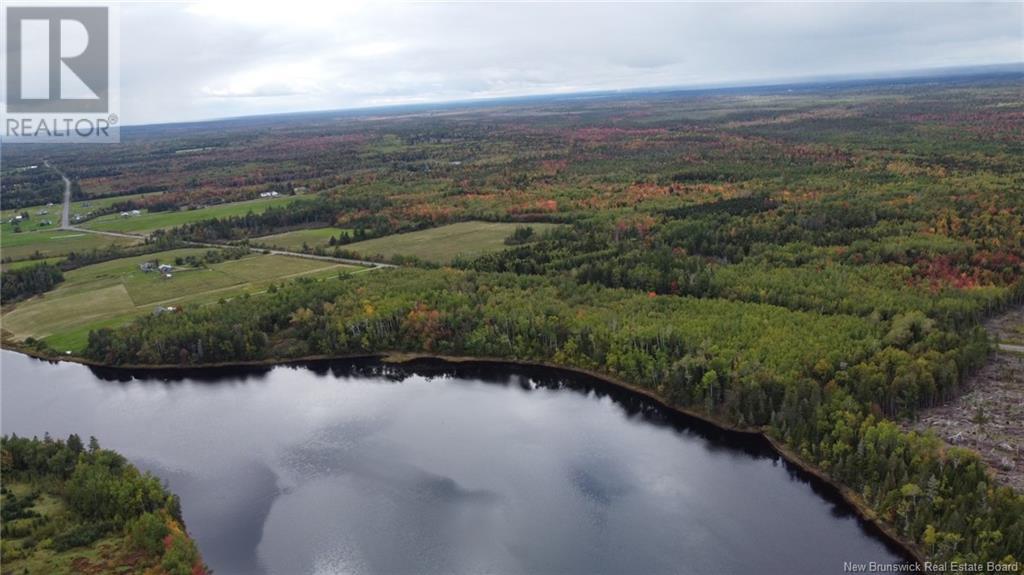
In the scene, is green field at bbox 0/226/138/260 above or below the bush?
above

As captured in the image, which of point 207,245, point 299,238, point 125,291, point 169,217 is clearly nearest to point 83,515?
point 125,291

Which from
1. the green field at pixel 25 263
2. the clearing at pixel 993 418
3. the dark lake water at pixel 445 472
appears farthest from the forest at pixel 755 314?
the green field at pixel 25 263

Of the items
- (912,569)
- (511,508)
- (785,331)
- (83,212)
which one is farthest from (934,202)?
(83,212)

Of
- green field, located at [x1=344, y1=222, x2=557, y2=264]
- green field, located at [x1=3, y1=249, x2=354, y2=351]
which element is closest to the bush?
green field, located at [x1=3, y1=249, x2=354, y2=351]

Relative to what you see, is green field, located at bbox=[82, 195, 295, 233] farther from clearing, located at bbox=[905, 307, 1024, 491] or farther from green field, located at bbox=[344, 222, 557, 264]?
clearing, located at bbox=[905, 307, 1024, 491]

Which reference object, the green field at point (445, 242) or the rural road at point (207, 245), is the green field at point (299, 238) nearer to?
the rural road at point (207, 245)

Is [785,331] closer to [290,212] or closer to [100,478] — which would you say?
[100,478]
